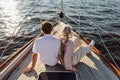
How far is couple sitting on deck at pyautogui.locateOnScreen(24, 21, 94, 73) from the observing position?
4.50 metres

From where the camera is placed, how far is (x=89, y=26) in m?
12.1

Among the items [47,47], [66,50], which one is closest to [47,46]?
[47,47]

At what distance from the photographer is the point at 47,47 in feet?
14.9

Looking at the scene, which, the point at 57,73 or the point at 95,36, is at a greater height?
the point at 57,73

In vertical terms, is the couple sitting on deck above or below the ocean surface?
above

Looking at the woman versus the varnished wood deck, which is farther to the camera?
the varnished wood deck

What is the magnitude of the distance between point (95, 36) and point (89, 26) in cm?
150

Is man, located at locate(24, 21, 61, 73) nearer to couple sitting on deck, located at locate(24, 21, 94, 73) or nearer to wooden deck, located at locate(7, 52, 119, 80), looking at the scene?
couple sitting on deck, located at locate(24, 21, 94, 73)

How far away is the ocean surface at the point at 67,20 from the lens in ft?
31.1

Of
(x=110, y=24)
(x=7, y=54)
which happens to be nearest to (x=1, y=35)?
(x=7, y=54)

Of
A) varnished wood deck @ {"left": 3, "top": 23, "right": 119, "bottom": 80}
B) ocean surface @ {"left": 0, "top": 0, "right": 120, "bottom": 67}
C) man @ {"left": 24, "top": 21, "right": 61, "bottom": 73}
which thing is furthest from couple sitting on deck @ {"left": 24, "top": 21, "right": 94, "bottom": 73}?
ocean surface @ {"left": 0, "top": 0, "right": 120, "bottom": 67}

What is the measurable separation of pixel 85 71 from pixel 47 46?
3.22 feet

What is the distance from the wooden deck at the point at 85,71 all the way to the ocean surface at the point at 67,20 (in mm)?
2469

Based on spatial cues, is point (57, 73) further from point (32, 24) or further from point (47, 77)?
point (32, 24)
